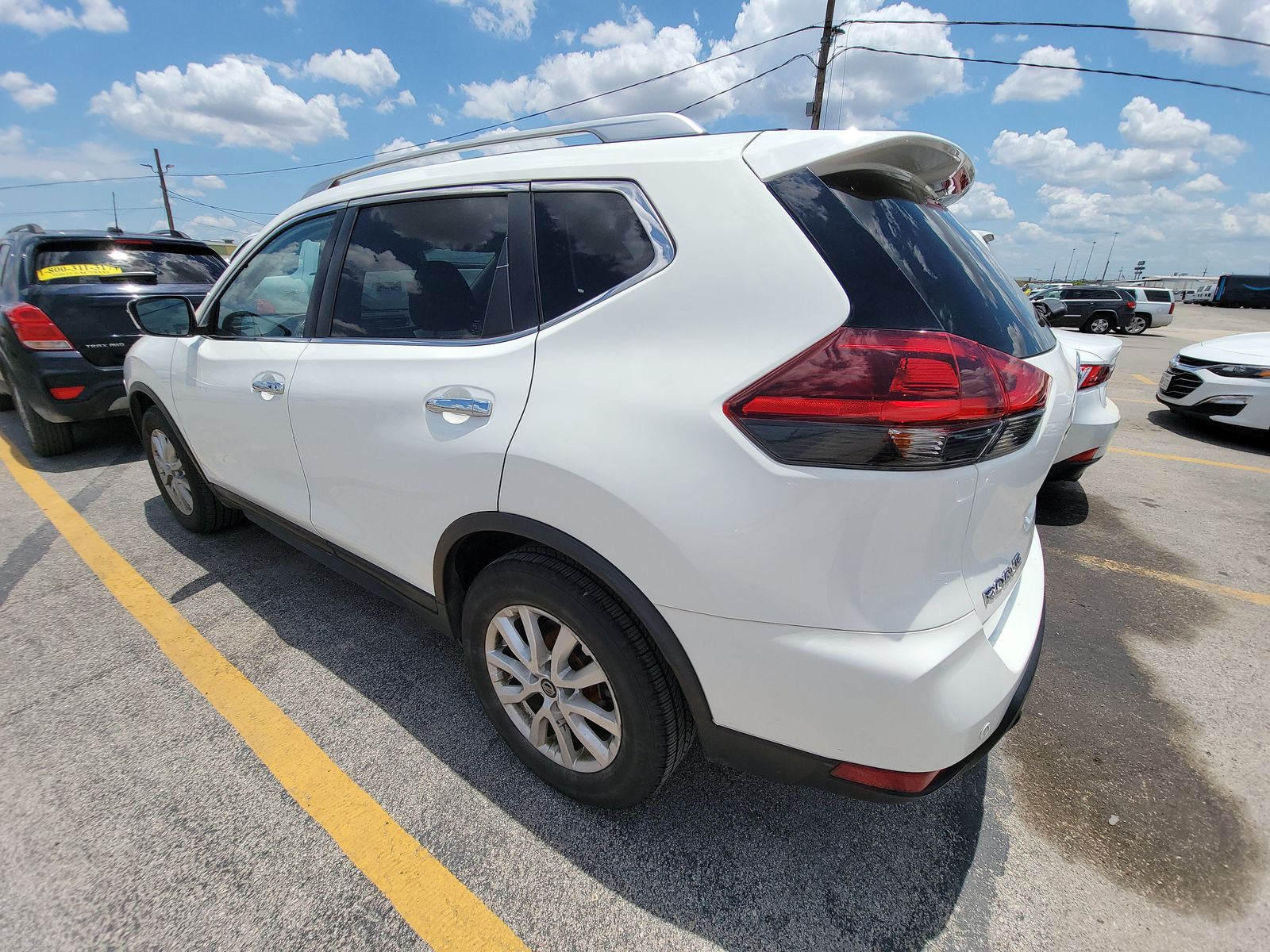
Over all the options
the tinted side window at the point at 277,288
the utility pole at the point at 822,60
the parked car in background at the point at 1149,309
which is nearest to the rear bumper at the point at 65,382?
the tinted side window at the point at 277,288

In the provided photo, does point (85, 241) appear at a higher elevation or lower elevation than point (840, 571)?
higher

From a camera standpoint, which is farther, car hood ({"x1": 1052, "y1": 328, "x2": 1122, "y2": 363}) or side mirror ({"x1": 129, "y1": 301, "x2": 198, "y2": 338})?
car hood ({"x1": 1052, "y1": 328, "x2": 1122, "y2": 363})

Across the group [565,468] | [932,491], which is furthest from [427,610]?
[932,491]

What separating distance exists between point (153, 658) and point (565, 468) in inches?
89.6

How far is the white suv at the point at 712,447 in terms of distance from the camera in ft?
4.10

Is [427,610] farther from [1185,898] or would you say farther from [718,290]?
[1185,898]

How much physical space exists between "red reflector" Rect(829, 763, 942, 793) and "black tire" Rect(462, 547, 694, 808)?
0.43 m

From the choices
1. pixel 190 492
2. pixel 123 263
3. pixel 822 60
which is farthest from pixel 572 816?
pixel 822 60

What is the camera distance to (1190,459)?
5.77 m

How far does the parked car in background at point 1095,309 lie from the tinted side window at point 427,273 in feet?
84.2

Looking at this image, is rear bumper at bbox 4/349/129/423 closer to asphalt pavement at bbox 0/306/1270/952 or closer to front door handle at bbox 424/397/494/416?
asphalt pavement at bbox 0/306/1270/952

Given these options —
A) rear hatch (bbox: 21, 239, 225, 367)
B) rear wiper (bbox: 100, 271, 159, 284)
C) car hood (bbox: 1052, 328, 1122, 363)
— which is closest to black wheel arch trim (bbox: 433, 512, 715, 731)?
car hood (bbox: 1052, 328, 1122, 363)

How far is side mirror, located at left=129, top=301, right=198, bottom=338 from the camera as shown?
3.07 meters

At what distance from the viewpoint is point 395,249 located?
2.19 m
